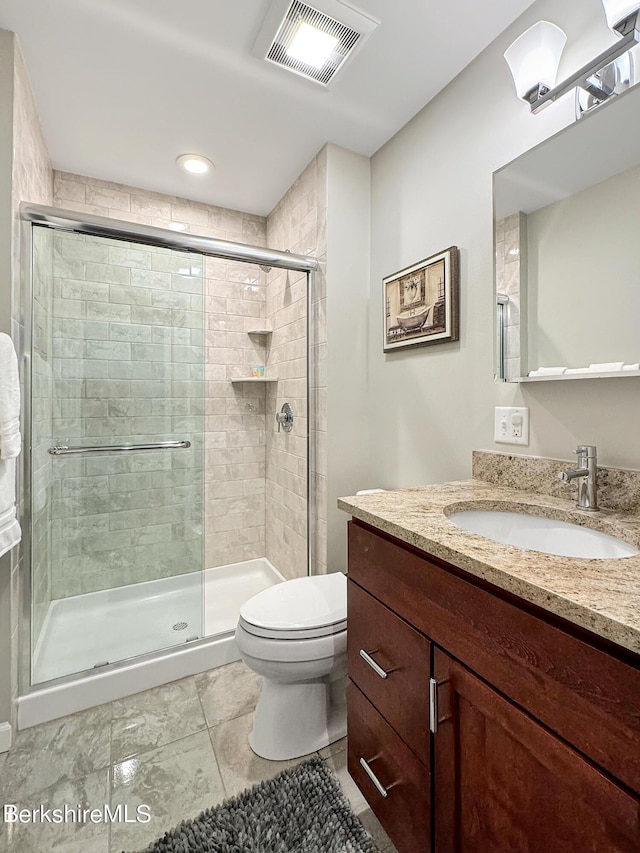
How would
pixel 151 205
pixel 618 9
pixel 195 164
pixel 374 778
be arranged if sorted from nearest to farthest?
pixel 618 9
pixel 374 778
pixel 195 164
pixel 151 205

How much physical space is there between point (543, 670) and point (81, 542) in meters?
1.94

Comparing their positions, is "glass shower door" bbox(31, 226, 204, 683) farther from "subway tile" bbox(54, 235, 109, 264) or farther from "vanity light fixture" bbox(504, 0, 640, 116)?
"vanity light fixture" bbox(504, 0, 640, 116)

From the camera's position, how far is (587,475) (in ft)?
3.30

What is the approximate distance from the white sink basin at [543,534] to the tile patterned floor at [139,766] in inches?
34.8

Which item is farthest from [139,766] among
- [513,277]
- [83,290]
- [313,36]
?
[313,36]

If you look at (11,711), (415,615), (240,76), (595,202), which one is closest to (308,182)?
(240,76)

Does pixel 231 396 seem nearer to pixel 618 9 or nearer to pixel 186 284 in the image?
pixel 186 284

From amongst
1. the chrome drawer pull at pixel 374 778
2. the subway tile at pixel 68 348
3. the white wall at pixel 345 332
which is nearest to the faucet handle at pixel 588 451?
the chrome drawer pull at pixel 374 778

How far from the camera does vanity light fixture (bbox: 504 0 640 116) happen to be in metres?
0.92

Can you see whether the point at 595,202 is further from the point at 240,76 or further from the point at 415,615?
the point at 240,76

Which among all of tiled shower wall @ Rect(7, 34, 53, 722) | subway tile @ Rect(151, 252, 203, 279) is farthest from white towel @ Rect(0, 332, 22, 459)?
subway tile @ Rect(151, 252, 203, 279)

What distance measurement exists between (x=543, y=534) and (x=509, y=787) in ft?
1.88

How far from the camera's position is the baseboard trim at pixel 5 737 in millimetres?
1374

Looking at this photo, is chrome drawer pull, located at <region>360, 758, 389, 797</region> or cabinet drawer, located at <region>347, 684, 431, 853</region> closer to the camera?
cabinet drawer, located at <region>347, 684, 431, 853</region>
